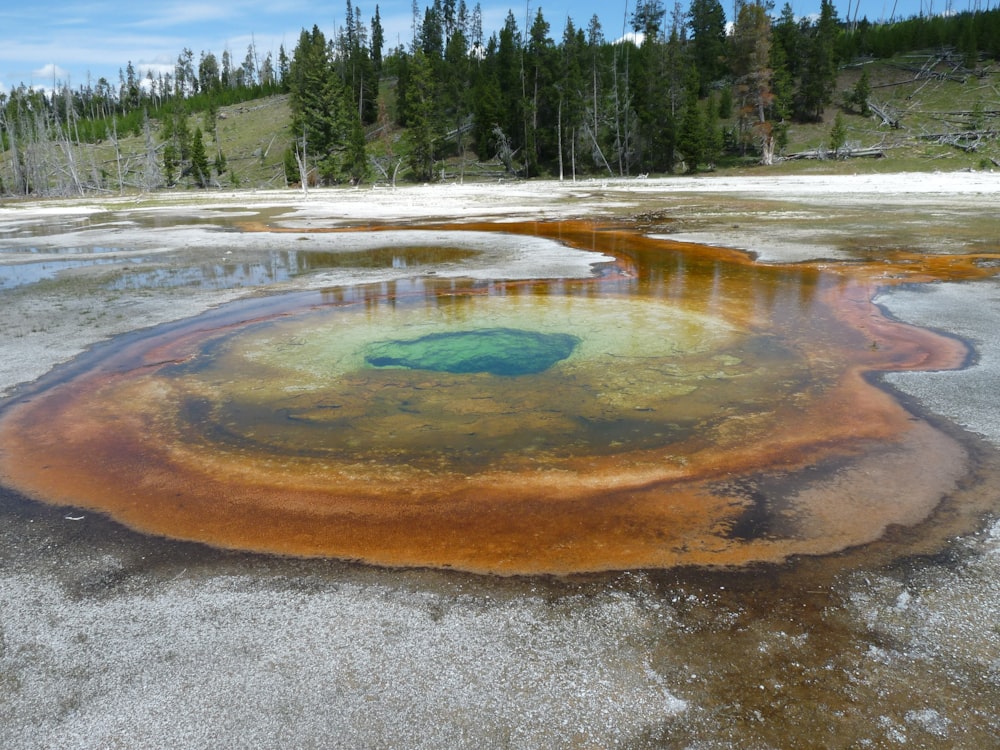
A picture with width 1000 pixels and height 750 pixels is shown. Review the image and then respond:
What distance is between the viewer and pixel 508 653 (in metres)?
3.20

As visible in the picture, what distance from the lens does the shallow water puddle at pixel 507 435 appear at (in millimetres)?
4348

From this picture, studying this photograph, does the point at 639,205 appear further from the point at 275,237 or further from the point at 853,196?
the point at 275,237

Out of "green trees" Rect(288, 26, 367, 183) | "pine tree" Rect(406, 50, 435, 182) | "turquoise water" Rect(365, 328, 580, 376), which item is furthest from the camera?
"green trees" Rect(288, 26, 367, 183)

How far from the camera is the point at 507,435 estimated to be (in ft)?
19.1

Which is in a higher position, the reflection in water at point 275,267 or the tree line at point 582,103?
the tree line at point 582,103

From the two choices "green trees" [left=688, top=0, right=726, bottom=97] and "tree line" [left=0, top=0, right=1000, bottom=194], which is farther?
"green trees" [left=688, top=0, right=726, bottom=97]

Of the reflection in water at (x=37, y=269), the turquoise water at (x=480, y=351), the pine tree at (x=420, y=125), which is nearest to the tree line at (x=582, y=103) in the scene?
the pine tree at (x=420, y=125)

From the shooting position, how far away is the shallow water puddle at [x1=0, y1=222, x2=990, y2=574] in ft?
14.3

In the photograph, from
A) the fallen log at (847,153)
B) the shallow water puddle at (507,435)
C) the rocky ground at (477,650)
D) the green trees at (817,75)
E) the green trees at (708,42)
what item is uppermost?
the green trees at (708,42)

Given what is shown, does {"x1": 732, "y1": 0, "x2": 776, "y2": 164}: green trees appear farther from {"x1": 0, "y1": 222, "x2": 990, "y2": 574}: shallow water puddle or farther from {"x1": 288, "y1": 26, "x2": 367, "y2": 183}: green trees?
{"x1": 0, "y1": 222, "x2": 990, "y2": 574}: shallow water puddle

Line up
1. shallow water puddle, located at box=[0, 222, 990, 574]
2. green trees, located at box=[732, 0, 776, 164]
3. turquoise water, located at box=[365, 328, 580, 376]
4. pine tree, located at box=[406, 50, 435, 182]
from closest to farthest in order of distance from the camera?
1. shallow water puddle, located at box=[0, 222, 990, 574]
2. turquoise water, located at box=[365, 328, 580, 376]
3. green trees, located at box=[732, 0, 776, 164]
4. pine tree, located at box=[406, 50, 435, 182]

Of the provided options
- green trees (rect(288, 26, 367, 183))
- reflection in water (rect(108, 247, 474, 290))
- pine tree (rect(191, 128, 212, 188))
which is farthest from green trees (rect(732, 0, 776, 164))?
pine tree (rect(191, 128, 212, 188))

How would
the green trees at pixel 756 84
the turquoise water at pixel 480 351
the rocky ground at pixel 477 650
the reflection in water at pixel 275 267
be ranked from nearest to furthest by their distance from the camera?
the rocky ground at pixel 477 650 → the turquoise water at pixel 480 351 → the reflection in water at pixel 275 267 → the green trees at pixel 756 84

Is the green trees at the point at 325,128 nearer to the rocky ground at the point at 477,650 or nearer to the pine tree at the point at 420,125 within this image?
the pine tree at the point at 420,125
